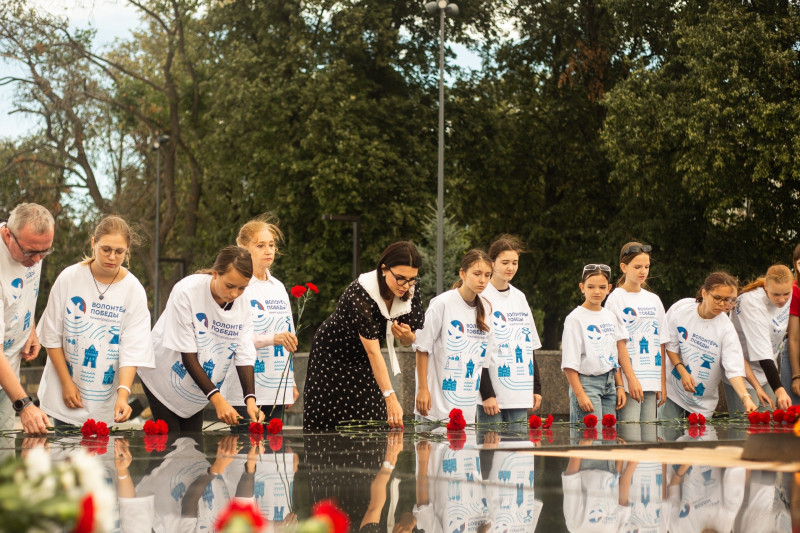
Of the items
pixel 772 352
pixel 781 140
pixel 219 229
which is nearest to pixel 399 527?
pixel 772 352

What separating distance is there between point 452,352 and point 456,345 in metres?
0.06

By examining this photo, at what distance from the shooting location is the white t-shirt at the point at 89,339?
5305 mm

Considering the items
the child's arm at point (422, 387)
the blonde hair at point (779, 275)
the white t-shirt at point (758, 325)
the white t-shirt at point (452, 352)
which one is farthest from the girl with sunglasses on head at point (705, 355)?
the child's arm at point (422, 387)

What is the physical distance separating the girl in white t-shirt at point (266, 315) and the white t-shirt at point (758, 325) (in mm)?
3393

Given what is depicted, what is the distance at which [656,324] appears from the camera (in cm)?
802

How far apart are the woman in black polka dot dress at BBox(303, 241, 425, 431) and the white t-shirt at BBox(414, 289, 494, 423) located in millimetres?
794

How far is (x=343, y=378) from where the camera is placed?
5.70 metres

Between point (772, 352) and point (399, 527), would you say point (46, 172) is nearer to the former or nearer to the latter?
point (772, 352)

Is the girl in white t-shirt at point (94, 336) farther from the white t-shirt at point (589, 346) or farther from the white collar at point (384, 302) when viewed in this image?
the white t-shirt at point (589, 346)

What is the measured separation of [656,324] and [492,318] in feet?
5.53

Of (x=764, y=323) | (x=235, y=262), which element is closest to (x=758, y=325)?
(x=764, y=323)

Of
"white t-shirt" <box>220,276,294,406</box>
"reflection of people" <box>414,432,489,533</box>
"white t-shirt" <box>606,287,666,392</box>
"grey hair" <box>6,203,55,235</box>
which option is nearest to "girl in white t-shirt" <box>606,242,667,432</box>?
"white t-shirt" <box>606,287,666,392</box>

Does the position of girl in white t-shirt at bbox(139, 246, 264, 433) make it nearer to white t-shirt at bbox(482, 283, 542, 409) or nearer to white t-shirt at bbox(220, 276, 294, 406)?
white t-shirt at bbox(220, 276, 294, 406)

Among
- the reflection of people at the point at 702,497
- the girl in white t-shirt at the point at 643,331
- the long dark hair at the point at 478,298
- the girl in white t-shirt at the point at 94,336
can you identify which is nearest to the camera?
the reflection of people at the point at 702,497
